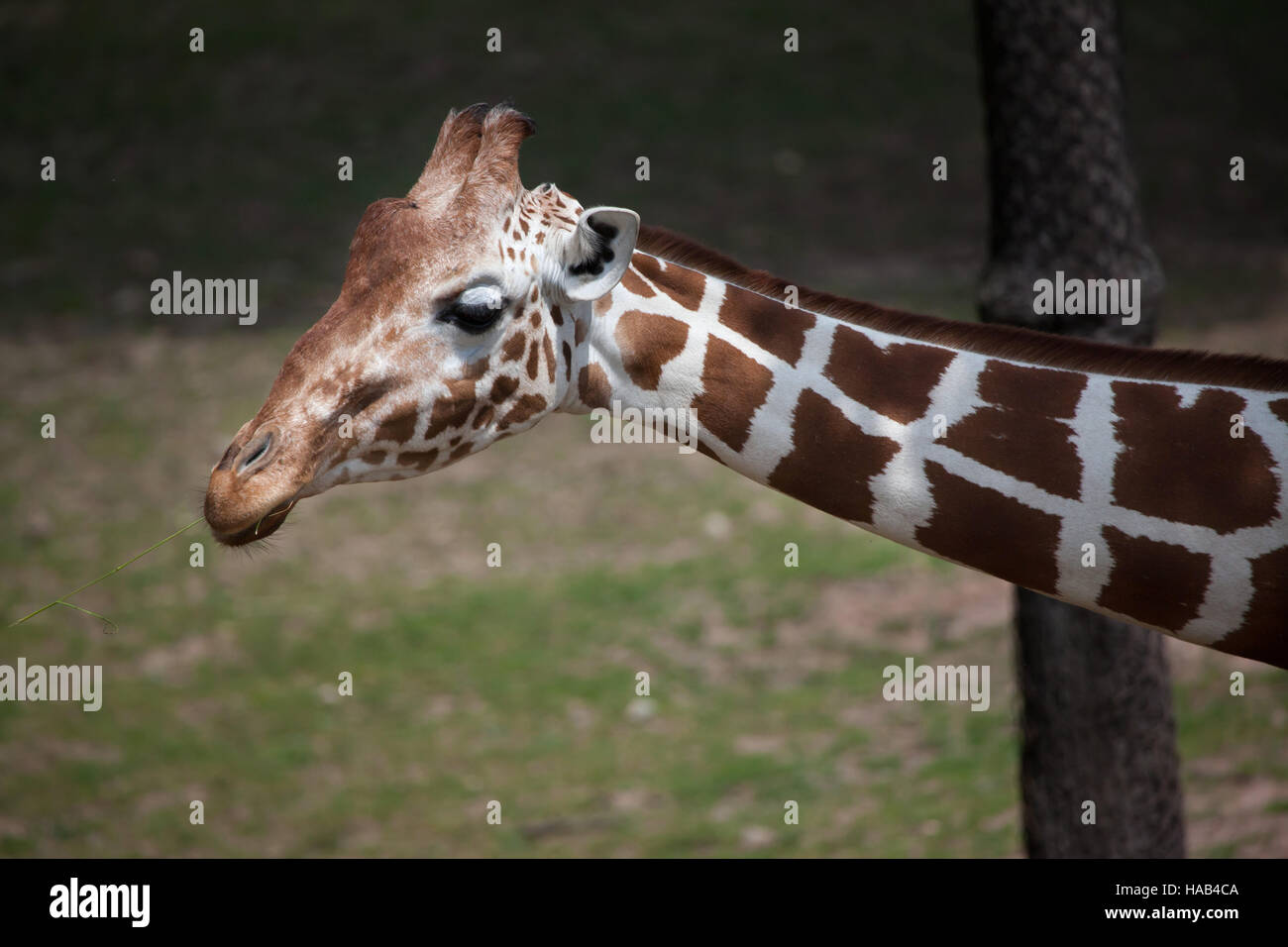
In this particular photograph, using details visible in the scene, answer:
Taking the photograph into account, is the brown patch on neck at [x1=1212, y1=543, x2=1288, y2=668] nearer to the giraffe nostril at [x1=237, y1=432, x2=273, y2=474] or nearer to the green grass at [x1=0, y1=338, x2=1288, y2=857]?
the giraffe nostril at [x1=237, y1=432, x2=273, y2=474]

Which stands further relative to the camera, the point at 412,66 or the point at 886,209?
the point at 412,66

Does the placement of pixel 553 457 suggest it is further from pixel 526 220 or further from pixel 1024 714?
pixel 526 220

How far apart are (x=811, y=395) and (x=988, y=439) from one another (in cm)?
44

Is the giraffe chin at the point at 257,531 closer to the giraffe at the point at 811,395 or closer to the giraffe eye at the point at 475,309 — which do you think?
the giraffe at the point at 811,395

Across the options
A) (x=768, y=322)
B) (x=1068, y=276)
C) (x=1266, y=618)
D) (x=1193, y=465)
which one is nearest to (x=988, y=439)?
(x=1193, y=465)

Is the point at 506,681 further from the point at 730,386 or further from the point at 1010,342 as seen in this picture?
the point at 1010,342

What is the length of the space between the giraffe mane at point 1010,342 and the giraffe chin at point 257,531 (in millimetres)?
1107

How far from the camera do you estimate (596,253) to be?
2.95m

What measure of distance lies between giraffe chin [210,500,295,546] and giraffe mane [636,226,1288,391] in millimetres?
1107

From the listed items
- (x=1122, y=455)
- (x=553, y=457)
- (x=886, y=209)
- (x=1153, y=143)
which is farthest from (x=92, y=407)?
(x=1153, y=143)

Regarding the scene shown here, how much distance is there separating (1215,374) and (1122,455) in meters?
0.34

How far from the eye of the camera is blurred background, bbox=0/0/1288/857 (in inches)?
239

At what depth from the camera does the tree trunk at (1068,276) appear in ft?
14.0

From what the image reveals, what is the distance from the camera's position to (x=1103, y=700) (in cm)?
443
